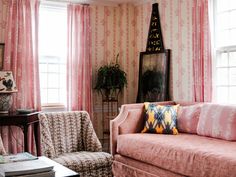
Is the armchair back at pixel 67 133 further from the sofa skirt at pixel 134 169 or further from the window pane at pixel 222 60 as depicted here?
the window pane at pixel 222 60

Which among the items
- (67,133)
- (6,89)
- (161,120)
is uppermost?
(6,89)

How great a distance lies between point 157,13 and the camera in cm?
527

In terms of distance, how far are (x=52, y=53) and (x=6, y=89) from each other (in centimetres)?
105

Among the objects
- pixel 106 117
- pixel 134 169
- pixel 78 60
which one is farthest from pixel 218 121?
pixel 78 60

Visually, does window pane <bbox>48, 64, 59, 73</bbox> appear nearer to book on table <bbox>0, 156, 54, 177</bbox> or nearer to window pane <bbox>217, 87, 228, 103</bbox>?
window pane <bbox>217, 87, 228, 103</bbox>

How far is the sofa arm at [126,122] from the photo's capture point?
4.23 meters

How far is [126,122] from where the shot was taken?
4.29m

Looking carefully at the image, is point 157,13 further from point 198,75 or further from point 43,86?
point 43,86

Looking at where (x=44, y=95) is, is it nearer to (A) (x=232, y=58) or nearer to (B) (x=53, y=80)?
(B) (x=53, y=80)

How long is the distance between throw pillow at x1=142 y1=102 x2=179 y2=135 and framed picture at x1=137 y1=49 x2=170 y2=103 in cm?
79

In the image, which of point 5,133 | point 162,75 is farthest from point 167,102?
point 5,133

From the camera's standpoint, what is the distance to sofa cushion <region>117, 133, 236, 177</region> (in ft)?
9.34

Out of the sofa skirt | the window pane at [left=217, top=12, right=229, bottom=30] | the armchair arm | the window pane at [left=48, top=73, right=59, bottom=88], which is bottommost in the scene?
the sofa skirt

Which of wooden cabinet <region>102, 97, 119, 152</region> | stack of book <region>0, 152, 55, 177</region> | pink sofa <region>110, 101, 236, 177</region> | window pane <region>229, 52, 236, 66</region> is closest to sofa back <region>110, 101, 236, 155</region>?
pink sofa <region>110, 101, 236, 177</region>
